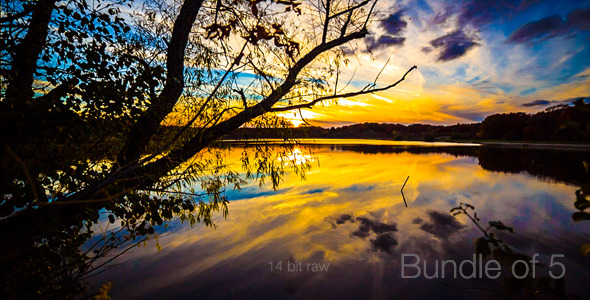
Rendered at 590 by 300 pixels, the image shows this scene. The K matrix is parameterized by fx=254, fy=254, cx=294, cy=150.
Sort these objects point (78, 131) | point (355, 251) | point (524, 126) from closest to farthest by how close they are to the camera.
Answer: point (78, 131), point (355, 251), point (524, 126)

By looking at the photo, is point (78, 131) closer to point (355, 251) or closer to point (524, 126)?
point (355, 251)

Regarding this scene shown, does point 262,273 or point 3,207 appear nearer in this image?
point 3,207

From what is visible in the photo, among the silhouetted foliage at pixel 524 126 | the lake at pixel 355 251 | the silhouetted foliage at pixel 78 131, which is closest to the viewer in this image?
the silhouetted foliage at pixel 78 131

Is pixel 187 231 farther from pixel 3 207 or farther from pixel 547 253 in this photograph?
pixel 547 253

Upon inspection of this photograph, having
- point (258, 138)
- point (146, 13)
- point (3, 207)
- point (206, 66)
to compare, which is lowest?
point (3, 207)

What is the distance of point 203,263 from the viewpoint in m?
5.37

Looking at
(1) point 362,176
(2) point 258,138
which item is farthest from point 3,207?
(1) point 362,176

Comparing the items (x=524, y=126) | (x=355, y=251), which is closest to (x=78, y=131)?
(x=355, y=251)

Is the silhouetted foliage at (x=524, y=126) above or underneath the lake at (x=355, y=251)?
above

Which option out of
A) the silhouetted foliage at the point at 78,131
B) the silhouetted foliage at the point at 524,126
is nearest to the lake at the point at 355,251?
the silhouetted foliage at the point at 78,131

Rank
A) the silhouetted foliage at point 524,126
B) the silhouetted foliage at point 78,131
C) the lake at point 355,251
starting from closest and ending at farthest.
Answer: the silhouetted foliage at point 78,131, the lake at point 355,251, the silhouetted foliage at point 524,126

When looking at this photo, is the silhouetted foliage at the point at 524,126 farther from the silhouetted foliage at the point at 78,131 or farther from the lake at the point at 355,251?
the silhouetted foliage at the point at 78,131

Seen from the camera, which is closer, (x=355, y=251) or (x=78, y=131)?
(x=78, y=131)

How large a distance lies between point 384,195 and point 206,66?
912 cm
